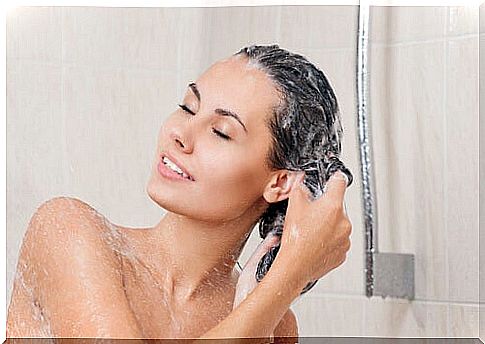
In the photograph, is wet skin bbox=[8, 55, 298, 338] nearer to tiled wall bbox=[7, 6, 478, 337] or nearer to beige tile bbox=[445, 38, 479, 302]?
tiled wall bbox=[7, 6, 478, 337]

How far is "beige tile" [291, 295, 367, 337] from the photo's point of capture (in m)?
0.95

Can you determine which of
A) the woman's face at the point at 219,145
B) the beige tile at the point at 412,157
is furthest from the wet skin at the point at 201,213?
the beige tile at the point at 412,157

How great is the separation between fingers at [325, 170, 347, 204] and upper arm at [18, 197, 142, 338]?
215 millimetres

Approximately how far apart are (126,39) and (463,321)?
444 mm

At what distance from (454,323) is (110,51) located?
441 mm

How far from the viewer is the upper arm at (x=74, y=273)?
0.92 m

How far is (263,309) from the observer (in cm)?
93

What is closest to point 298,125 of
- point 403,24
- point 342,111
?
point 342,111

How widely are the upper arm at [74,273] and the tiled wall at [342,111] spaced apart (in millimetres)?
18

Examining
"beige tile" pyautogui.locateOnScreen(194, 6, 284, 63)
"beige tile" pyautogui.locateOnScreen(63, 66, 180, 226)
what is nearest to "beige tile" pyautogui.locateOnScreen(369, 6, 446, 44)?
"beige tile" pyautogui.locateOnScreen(194, 6, 284, 63)

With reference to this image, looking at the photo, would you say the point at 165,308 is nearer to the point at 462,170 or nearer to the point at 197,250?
the point at 197,250

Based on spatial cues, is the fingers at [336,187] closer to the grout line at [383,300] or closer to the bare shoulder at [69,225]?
the grout line at [383,300]

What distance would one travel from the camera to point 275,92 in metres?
0.93

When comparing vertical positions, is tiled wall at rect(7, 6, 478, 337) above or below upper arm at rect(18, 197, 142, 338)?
above
